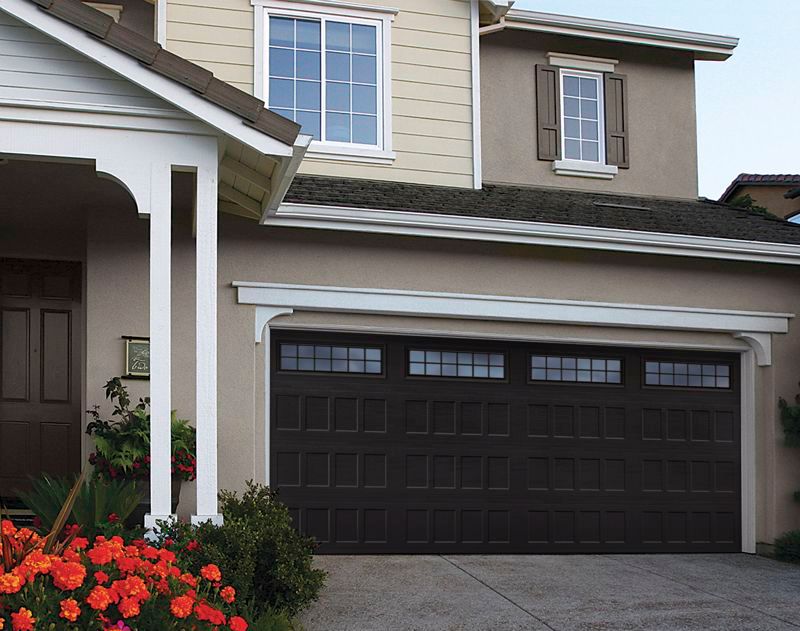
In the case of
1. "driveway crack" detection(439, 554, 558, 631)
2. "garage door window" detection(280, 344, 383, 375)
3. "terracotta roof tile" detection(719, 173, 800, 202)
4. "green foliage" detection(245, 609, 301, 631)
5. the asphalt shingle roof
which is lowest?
"driveway crack" detection(439, 554, 558, 631)

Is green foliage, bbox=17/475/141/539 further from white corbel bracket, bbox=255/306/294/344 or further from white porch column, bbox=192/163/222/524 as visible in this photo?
white corbel bracket, bbox=255/306/294/344

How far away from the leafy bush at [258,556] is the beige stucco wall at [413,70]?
188 inches

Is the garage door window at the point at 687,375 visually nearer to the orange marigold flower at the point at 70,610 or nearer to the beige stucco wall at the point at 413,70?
the beige stucco wall at the point at 413,70

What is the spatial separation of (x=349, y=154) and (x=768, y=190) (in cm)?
1573

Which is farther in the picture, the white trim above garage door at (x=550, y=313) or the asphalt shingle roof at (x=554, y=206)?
the asphalt shingle roof at (x=554, y=206)

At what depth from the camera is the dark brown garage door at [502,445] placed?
10562 mm

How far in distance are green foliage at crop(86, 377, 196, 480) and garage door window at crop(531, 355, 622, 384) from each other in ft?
12.2

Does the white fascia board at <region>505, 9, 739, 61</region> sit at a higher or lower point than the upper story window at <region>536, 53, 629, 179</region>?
higher

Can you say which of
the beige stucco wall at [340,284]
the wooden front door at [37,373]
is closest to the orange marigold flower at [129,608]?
the beige stucco wall at [340,284]

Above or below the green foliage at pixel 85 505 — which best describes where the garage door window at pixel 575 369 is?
above

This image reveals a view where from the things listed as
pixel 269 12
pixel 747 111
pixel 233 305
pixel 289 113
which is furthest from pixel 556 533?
pixel 747 111

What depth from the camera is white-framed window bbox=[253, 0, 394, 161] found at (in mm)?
11578

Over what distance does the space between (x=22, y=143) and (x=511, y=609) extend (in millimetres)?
4781

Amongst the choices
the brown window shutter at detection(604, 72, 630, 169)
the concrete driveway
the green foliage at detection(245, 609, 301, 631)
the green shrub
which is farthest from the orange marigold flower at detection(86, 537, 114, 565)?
the brown window shutter at detection(604, 72, 630, 169)
